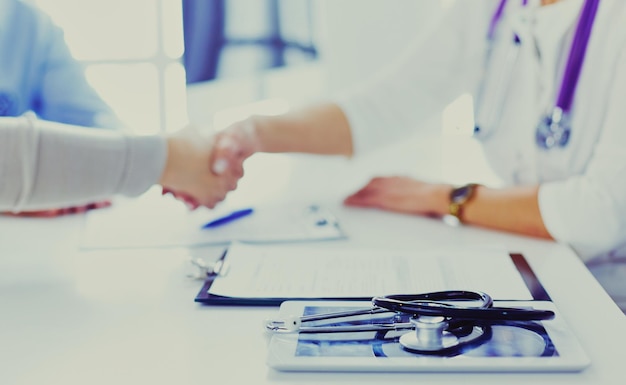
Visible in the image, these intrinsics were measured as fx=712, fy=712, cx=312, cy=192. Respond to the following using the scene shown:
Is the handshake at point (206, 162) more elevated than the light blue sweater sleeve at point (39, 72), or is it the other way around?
the light blue sweater sleeve at point (39, 72)

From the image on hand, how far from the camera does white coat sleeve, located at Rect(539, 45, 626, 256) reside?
2.73ft

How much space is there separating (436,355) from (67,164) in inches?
18.1

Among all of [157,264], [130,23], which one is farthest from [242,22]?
[157,264]

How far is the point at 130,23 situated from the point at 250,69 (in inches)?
8.7

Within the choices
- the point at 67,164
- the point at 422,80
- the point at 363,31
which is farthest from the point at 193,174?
the point at 363,31

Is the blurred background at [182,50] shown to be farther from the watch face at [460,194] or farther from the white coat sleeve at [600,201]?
the white coat sleeve at [600,201]

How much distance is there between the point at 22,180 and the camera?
0.74 m

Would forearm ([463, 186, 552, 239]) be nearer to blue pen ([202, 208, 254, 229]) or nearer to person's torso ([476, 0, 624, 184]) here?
person's torso ([476, 0, 624, 184])

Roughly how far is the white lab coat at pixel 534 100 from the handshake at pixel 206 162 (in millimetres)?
210

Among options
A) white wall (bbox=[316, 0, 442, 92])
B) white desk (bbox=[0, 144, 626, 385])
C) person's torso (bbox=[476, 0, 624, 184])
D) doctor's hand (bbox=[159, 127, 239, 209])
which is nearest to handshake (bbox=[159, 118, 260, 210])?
doctor's hand (bbox=[159, 127, 239, 209])

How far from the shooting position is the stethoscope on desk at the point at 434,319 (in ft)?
1.71

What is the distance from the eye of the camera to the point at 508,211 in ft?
2.90

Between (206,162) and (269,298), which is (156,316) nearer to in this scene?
(269,298)

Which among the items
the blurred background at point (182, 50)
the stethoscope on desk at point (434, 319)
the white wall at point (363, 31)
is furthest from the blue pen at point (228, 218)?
the white wall at point (363, 31)
